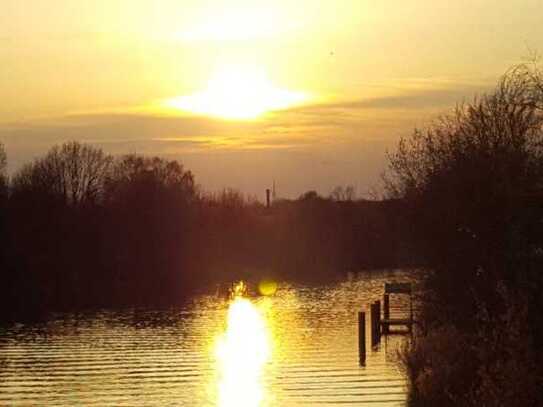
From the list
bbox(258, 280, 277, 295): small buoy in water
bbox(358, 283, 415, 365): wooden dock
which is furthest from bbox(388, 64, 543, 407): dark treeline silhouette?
bbox(258, 280, 277, 295): small buoy in water

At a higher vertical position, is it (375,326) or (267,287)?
(375,326)

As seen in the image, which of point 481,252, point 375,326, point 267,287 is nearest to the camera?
point 481,252

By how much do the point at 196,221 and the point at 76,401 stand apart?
5103 centimetres

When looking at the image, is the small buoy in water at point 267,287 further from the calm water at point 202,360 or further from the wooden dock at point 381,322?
the wooden dock at point 381,322

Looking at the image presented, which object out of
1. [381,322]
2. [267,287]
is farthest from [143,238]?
[381,322]

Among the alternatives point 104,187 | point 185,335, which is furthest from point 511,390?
point 104,187

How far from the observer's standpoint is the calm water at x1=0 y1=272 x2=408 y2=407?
72.1 ft

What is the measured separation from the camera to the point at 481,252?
20484 millimetres

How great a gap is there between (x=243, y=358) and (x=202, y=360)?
1.25 m

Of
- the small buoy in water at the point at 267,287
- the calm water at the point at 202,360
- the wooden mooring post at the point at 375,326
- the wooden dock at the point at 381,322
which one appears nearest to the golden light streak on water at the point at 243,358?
Answer: the calm water at the point at 202,360

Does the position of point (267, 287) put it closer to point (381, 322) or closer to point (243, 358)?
point (381, 322)

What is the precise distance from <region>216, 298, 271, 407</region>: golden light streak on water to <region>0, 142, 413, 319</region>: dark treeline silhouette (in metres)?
5.95

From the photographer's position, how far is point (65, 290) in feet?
178

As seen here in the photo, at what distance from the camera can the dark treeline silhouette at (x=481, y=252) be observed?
12898mm
